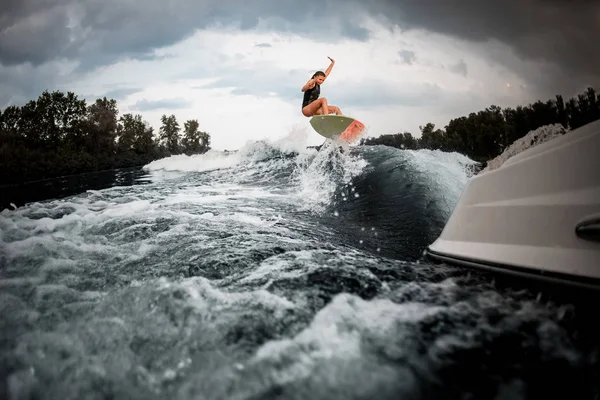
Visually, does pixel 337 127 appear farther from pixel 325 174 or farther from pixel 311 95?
pixel 311 95

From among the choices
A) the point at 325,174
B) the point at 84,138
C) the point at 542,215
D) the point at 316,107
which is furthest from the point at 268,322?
the point at 84,138

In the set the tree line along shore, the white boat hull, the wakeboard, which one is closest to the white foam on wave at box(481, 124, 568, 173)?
the white boat hull

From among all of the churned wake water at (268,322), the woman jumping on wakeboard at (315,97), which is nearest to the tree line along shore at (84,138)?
the woman jumping on wakeboard at (315,97)

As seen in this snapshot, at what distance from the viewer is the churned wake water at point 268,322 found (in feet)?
4.11

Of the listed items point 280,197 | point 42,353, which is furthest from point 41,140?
point 42,353

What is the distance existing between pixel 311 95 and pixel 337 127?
2.26 meters

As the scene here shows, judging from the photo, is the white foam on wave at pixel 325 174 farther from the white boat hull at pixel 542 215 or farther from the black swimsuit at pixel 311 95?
the white boat hull at pixel 542 215

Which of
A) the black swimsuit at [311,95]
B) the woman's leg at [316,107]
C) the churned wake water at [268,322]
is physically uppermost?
the black swimsuit at [311,95]

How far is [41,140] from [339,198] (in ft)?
172

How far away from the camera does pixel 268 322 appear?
171cm

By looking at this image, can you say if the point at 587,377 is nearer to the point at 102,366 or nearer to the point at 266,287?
the point at 266,287

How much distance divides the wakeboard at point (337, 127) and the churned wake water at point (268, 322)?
5.22 metres

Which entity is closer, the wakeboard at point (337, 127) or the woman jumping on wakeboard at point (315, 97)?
the wakeboard at point (337, 127)

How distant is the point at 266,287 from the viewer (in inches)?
84.0
